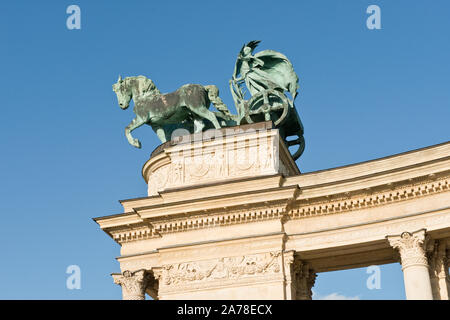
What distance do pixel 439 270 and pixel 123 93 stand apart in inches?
628

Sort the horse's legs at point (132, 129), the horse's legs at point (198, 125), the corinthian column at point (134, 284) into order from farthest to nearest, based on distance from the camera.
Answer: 1. the horse's legs at point (132, 129)
2. the horse's legs at point (198, 125)
3. the corinthian column at point (134, 284)

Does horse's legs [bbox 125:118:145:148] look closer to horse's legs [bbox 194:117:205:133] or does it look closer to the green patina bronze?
the green patina bronze

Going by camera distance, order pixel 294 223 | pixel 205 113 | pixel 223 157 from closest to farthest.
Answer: pixel 294 223, pixel 223 157, pixel 205 113

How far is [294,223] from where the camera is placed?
86.6ft

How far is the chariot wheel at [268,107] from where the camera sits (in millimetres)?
29672

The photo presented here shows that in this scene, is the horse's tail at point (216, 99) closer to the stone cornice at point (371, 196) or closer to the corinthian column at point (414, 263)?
the stone cornice at point (371, 196)

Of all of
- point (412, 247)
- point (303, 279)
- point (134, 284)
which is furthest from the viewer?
point (134, 284)

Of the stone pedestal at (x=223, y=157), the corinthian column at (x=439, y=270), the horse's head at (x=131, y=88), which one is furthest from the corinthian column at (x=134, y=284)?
the corinthian column at (x=439, y=270)

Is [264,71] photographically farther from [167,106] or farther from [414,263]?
[414,263]

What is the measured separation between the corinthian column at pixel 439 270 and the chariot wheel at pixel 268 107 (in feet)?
26.8

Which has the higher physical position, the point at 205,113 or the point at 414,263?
the point at 205,113

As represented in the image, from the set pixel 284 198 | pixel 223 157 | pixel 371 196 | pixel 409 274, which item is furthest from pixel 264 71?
pixel 409 274

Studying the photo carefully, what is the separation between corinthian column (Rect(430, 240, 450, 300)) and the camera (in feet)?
82.7

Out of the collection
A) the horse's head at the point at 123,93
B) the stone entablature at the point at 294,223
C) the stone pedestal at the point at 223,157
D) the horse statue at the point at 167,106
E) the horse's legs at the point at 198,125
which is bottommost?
the stone entablature at the point at 294,223
